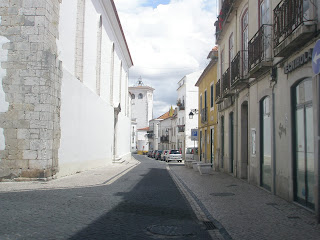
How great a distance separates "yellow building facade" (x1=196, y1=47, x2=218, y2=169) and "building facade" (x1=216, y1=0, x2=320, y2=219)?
17.9 feet

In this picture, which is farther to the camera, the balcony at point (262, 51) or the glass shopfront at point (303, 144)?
the balcony at point (262, 51)

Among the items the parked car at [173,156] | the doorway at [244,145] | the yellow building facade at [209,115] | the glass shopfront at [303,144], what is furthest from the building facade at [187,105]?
the glass shopfront at [303,144]

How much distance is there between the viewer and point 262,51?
418 inches

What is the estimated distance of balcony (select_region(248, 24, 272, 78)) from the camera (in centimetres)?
1021

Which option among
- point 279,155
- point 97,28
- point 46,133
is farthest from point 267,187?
point 97,28

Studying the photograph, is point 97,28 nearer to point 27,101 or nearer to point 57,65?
point 57,65

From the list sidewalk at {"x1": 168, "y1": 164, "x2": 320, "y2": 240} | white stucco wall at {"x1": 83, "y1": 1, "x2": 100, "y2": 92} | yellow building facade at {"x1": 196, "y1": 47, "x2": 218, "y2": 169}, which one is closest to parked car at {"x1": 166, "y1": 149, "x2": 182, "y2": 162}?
yellow building facade at {"x1": 196, "y1": 47, "x2": 218, "y2": 169}

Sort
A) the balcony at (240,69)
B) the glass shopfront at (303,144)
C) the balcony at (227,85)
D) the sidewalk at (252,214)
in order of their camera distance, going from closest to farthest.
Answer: the sidewalk at (252,214), the glass shopfront at (303,144), the balcony at (240,69), the balcony at (227,85)

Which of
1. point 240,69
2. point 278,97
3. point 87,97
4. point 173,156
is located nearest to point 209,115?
point 87,97

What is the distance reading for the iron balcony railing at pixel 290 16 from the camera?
7.39 meters

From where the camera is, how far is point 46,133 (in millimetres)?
12336

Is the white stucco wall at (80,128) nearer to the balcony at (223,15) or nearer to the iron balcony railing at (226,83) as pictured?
the iron balcony railing at (226,83)

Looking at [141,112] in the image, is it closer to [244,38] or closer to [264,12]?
[244,38]

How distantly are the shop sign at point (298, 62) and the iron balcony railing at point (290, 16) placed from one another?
0.58 m
